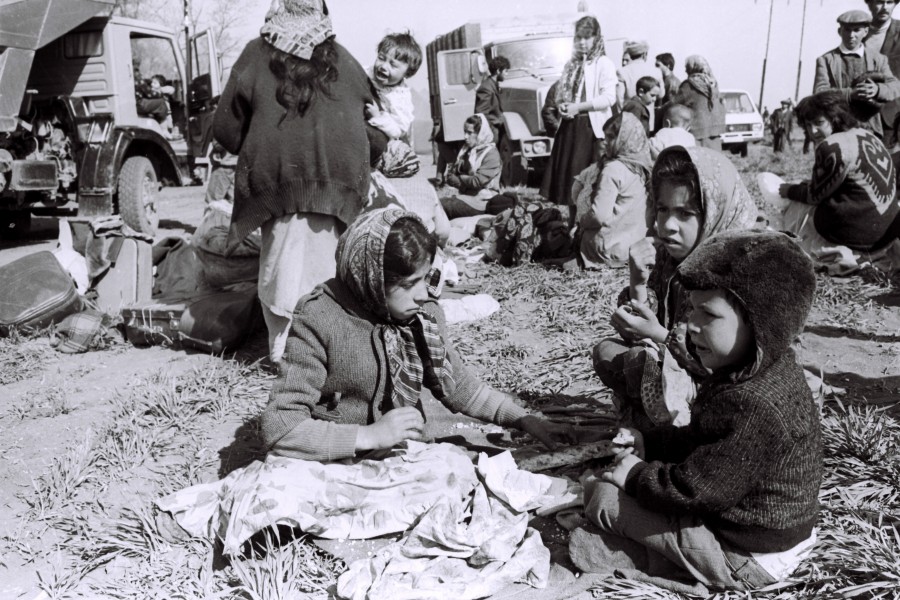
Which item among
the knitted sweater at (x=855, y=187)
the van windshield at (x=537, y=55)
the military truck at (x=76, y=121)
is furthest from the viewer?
the van windshield at (x=537, y=55)

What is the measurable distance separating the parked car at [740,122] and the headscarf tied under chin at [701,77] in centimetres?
997

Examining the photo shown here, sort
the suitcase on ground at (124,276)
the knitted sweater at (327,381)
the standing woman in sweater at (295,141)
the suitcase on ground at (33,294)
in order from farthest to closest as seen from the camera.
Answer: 1. the suitcase on ground at (124,276)
2. the suitcase on ground at (33,294)
3. the standing woman in sweater at (295,141)
4. the knitted sweater at (327,381)

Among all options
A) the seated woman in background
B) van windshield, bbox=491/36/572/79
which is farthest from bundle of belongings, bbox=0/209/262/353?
van windshield, bbox=491/36/572/79

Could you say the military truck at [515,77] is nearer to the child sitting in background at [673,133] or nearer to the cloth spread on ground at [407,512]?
the child sitting in background at [673,133]

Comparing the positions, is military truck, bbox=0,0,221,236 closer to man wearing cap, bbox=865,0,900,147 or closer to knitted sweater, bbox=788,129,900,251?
knitted sweater, bbox=788,129,900,251

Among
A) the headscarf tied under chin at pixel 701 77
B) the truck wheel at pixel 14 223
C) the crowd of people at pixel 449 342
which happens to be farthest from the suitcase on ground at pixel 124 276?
the headscarf tied under chin at pixel 701 77

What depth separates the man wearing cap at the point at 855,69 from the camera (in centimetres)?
609

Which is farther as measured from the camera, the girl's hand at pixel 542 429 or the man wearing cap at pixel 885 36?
the man wearing cap at pixel 885 36

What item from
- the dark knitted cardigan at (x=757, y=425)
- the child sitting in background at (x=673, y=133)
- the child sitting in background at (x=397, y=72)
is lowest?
the dark knitted cardigan at (x=757, y=425)

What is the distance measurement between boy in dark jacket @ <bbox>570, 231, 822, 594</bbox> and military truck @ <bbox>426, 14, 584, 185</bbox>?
10.1 metres

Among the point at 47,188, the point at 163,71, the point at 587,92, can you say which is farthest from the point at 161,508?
the point at 163,71

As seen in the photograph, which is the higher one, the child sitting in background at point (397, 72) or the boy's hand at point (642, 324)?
the child sitting in background at point (397, 72)

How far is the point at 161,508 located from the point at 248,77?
1891 millimetres

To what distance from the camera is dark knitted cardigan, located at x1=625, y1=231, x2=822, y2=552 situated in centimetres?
199
